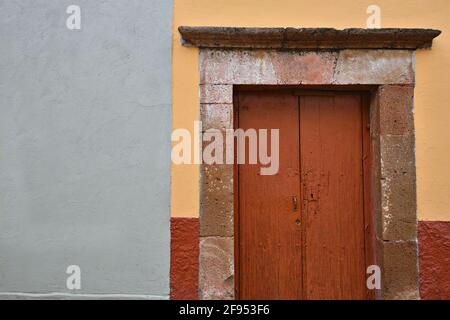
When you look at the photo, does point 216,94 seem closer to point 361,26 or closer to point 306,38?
point 306,38

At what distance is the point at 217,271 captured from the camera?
3.11m

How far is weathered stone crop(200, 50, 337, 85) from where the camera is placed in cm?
319

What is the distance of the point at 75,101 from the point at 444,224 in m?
2.98

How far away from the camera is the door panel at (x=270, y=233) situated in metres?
3.31

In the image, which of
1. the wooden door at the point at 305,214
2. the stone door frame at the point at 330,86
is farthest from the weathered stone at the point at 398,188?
the wooden door at the point at 305,214

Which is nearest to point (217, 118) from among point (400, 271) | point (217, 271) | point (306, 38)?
point (306, 38)

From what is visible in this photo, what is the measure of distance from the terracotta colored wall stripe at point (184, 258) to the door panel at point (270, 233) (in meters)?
0.40

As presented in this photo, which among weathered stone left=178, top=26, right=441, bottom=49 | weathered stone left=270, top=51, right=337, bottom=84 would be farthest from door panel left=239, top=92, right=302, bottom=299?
weathered stone left=178, top=26, right=441, bottom=49

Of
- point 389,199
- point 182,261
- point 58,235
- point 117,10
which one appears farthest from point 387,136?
point 58,235

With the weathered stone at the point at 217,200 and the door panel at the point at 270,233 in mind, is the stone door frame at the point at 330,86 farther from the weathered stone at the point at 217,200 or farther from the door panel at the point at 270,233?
the door panel at the point at 270,233

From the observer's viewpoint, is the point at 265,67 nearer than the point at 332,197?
Yes

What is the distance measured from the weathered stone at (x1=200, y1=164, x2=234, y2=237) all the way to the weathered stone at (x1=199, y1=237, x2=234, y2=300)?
3.3 inches

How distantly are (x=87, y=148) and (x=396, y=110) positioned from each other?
2.40 metres

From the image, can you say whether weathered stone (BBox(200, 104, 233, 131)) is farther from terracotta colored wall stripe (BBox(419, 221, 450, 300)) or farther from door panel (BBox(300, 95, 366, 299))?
terracotta colored wall stripe (BBox(419, 221, 450, 300))
